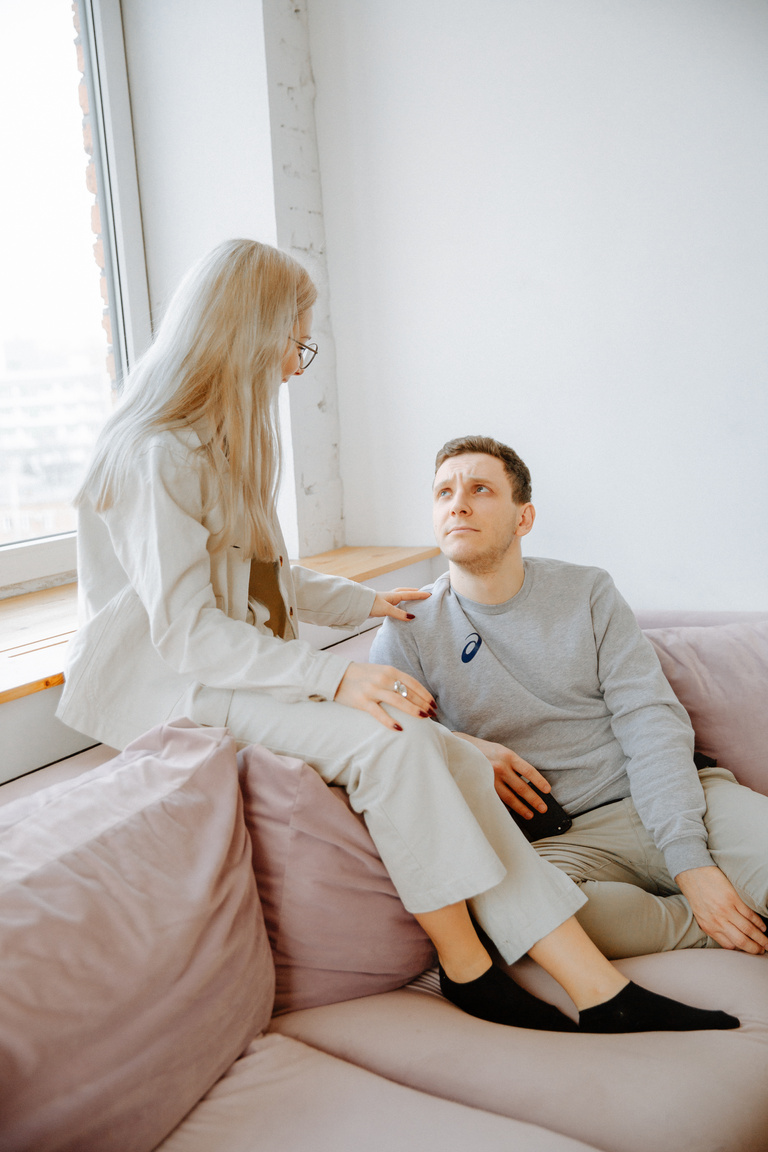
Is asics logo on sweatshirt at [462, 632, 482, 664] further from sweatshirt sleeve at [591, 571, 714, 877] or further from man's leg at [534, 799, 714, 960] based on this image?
man's leg at [534, 799, 714, 960]

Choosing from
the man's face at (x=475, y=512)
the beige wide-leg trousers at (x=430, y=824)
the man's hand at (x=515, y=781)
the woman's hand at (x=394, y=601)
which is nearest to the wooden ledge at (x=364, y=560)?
the woman's hand at (x=394, y=601)

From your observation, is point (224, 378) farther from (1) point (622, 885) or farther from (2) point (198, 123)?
Answer: (2) point (198, 123)

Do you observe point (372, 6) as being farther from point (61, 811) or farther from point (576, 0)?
point (61, 811)

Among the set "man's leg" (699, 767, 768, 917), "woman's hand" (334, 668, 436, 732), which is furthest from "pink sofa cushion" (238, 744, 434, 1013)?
"man's leg" (699, 767, 768, 917)

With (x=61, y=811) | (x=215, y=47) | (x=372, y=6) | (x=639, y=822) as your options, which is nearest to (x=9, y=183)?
(x=215, y=47)

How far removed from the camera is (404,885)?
3.61ft

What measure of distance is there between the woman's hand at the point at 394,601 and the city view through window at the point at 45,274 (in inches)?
33.9

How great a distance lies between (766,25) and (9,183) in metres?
1.75

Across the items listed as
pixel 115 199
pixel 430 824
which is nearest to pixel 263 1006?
pixel 430 824

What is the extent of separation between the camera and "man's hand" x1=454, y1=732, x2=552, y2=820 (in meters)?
1.37

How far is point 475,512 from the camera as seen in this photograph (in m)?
1.55

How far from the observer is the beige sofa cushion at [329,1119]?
0.84m

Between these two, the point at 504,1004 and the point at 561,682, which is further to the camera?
the point at 561,682

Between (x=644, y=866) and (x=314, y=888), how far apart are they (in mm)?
588
